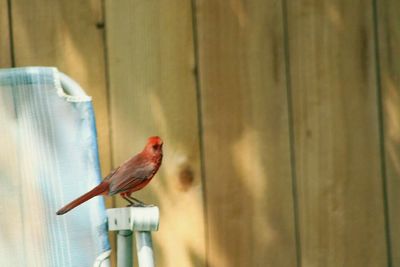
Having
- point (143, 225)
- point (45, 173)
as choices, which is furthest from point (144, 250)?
point (45, 173)

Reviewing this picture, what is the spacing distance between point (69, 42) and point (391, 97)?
83 centimetres

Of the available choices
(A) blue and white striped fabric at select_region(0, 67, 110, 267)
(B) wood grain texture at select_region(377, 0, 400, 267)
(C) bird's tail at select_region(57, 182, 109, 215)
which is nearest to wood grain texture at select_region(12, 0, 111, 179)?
(A) blue and white striped fabric at select_region(0, 67, 110, 267)

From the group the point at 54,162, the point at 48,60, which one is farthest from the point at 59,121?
the point at 48,60

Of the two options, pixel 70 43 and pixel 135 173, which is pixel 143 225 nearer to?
pixel 135 173

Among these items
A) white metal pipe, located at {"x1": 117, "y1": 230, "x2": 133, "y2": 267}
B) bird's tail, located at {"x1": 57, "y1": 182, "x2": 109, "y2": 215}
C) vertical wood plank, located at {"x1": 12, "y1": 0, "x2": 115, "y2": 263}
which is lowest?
white metal pipe, located at {"x1": 117, "y1": 230, "x2": 133, "y2": 267}

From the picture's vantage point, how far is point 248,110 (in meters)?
2.62

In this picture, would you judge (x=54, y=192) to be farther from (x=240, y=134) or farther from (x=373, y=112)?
(x=373, y=112)

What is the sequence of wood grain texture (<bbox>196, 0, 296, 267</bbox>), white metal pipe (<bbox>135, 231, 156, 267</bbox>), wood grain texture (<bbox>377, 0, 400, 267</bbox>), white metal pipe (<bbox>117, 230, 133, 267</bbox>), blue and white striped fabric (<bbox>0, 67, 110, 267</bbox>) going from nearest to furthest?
white metal pipe (<bbox>135, 231, 156, 267</bbox>)
white metal pipe (<bbox>117, 230, 133, 267</bbox>)
blue and white striped fabric (<bbox>0, 67, 110, 267</bbox>)
wood grain texture (<bbox>196, 0, 296, 267</bbox>)
wood grain texture (<bbox>377, 0, 400, 267</bbox>)

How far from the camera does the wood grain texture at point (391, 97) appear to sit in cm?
271

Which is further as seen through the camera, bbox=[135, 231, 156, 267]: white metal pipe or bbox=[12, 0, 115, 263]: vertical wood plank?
bbox=[12, 0, 115, 263]: vertical wood plank

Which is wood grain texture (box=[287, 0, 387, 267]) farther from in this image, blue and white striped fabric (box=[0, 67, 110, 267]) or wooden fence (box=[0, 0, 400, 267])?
blue and white striped fabric (box=[0, 67, 110, 267])

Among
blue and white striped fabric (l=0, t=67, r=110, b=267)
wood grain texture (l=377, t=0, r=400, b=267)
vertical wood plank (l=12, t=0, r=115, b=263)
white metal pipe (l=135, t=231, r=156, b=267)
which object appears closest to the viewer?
white metal pipe (l=135, t=231, r=156, b=267)

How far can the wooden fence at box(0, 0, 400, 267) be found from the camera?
8.27 feet

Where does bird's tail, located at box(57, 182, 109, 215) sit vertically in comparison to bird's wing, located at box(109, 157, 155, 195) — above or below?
below
